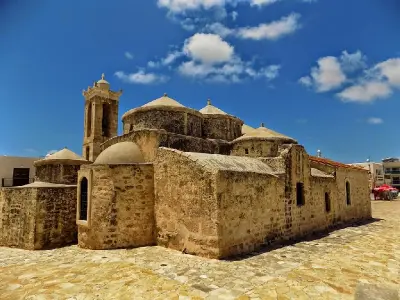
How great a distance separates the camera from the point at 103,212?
29.7 ft

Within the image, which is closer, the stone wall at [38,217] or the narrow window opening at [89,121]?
the stone wall at [38,217]

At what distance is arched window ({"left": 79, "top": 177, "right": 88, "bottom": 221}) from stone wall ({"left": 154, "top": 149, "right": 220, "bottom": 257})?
7.77 ft

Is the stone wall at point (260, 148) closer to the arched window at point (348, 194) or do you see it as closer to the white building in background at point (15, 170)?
the arched window at point (348, 194)

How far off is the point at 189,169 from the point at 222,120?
657 cm

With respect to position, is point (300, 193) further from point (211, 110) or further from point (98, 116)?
point (98, 116)

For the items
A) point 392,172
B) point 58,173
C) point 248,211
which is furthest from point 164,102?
point 392,172

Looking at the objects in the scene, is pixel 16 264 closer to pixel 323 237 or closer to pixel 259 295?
pixel 259 295

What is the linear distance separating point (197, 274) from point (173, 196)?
9.83 feet

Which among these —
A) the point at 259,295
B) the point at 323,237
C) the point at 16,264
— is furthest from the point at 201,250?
the point at 323,237

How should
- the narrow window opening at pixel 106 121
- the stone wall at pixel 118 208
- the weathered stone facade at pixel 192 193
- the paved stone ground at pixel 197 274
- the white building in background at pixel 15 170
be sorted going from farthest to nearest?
the white building in background at pixel 15 170 < the narrow window opening at pixel 106 121 < the stone wall at pixel 118 208 < the weathered stone facade at pixel 192 193 < the paved stone ground at pixel 197 274

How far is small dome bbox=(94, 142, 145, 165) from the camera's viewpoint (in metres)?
10.1

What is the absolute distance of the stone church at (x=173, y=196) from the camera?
806 cm

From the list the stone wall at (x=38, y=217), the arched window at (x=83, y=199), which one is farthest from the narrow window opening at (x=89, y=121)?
the arched window at (x=83, y=199)

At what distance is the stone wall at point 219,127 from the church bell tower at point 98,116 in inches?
294
